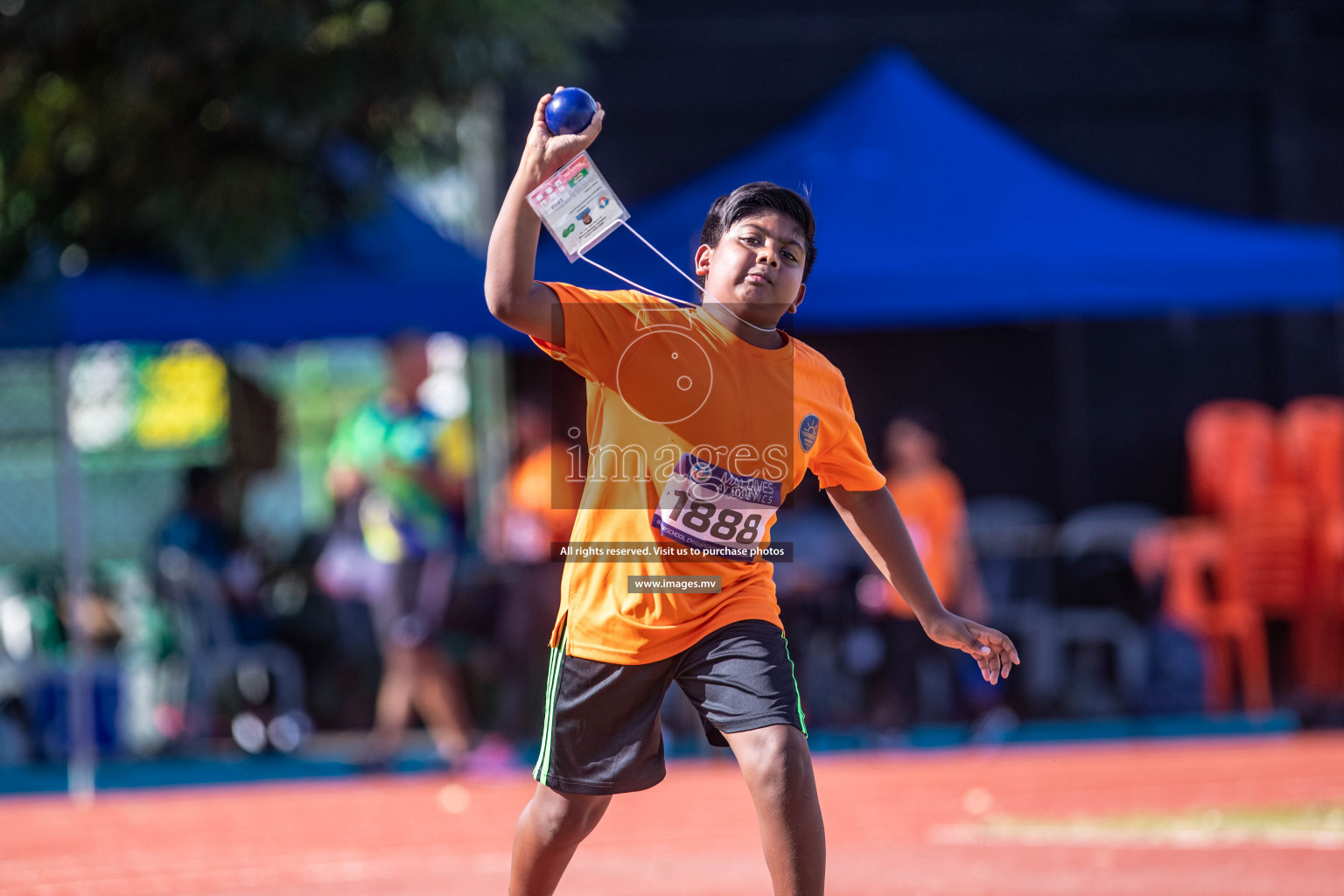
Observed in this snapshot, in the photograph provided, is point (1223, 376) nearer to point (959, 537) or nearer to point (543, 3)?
point (959, 537)

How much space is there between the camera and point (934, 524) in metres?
9.71

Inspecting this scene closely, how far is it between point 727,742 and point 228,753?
7.70 meters

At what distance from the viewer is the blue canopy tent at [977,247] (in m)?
8.87

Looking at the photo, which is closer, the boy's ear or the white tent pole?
the boy's ear

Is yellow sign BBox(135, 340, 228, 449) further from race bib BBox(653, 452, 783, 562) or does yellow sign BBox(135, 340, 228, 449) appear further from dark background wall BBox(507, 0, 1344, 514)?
race bib BBox(653, 452, 783, 562)

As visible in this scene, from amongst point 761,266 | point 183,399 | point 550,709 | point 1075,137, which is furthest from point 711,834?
point 1075,137

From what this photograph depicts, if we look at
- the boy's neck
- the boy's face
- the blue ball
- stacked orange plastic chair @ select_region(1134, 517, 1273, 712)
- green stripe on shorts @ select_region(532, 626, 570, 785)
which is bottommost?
stacked orange plastic chair @ select_region(1134, 517, 1273, 712)

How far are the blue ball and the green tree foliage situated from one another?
625cm

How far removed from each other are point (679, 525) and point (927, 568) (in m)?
6.46

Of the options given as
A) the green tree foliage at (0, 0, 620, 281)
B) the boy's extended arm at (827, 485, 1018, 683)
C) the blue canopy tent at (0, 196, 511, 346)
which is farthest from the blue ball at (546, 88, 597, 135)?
the green tree foliage at (0, 0, 620, 281)

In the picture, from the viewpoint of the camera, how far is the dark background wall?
12.9 metres

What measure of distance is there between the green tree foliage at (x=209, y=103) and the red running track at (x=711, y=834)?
10.1ft

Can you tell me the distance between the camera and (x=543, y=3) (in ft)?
32.3

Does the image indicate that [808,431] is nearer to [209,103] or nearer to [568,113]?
[568,113]
